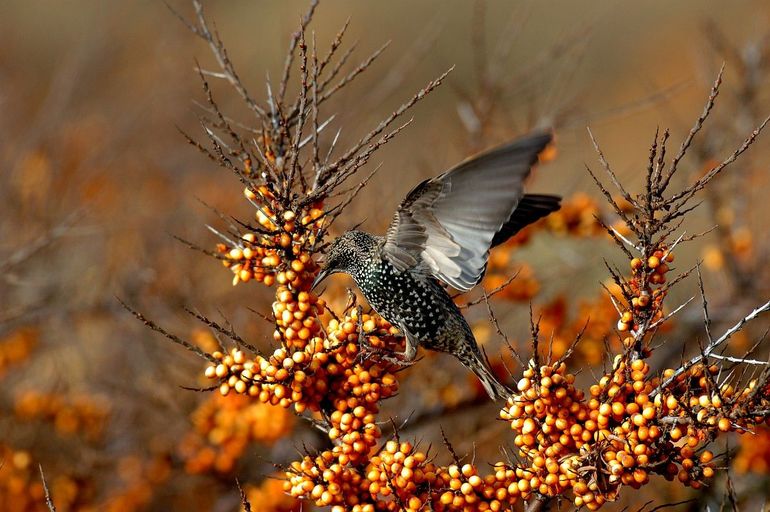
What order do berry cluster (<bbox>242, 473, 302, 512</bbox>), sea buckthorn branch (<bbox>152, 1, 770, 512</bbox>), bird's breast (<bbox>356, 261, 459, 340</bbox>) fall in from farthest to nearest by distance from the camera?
berry cluster (<bbox>242, 473, 302, 512</bbox>) < bird's breast (<bbox>356, 261, 459, 340</bbox>) < sea buckthorn branch (<bbox>152, 1, 770, 512</bbox>)

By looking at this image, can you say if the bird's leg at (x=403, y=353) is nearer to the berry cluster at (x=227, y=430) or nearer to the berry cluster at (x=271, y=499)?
the berry cluster at (x=227, y=430)

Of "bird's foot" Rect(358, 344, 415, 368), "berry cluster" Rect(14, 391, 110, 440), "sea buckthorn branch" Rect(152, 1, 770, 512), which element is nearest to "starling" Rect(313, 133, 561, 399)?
"bird's foot" Rect(358, 344, 415, 368)

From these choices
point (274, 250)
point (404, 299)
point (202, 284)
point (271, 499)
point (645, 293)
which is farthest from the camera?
point (202, 284)

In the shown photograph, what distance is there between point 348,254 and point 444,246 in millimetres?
470

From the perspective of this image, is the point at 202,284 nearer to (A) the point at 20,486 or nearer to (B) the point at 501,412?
(A) the point at 20,486

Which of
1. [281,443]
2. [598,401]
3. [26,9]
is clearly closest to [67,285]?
[281,443]

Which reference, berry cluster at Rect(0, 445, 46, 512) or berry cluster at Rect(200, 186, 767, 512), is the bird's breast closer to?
berry cluster at Rect(200, 186, 767, 512)

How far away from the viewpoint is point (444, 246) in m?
3.46

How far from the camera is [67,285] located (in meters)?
7.78

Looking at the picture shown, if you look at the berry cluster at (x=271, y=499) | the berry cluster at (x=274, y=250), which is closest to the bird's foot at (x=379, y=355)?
the berry cluster at (x=274, y=250)

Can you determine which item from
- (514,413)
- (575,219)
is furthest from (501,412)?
(575,219)

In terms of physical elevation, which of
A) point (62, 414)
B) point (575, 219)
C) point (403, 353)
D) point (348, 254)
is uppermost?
point (575, 219)

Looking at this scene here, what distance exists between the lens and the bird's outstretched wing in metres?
3.01

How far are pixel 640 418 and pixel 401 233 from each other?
144 centimetres
